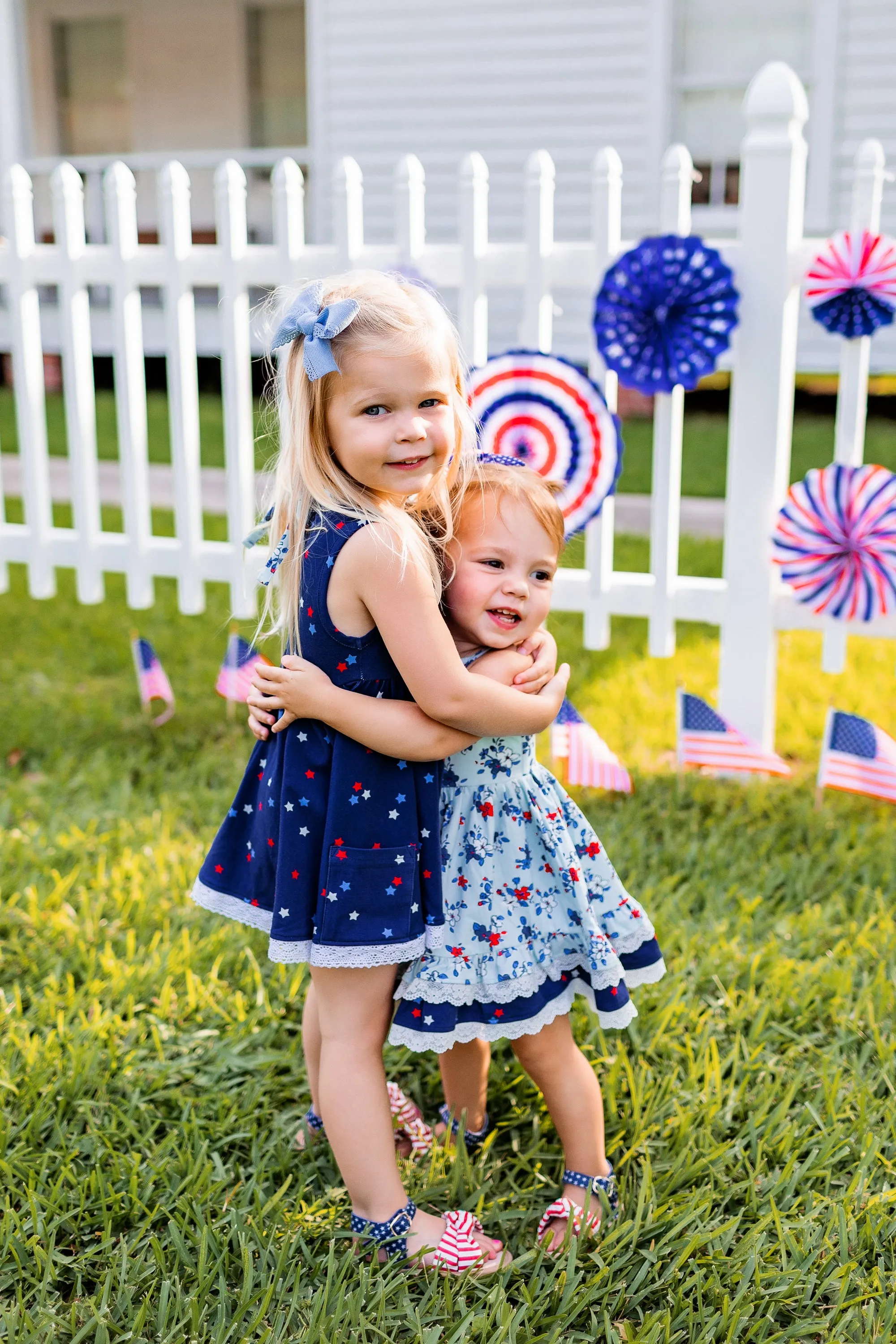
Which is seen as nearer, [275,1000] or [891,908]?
[275,1000]

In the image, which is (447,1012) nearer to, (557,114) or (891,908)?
(891,908)

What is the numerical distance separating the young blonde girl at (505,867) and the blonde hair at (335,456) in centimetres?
5

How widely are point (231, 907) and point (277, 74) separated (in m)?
13.0

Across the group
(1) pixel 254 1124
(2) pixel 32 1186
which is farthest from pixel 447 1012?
(2) pixel 32 1186

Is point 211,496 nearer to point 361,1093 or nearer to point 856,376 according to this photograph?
point 856,376

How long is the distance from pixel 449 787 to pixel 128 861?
4.70 ft

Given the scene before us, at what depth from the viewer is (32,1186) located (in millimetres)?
1975

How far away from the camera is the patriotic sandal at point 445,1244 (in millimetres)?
1815

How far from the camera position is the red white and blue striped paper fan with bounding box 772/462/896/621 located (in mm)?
3248

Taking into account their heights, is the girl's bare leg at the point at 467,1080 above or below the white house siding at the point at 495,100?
below

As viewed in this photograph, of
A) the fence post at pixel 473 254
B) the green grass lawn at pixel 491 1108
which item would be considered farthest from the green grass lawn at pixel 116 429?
the green grass lawn at pixel 491 1108

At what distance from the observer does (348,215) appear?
3.85 meters

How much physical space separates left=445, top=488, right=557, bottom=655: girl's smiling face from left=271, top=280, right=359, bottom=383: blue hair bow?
301mm

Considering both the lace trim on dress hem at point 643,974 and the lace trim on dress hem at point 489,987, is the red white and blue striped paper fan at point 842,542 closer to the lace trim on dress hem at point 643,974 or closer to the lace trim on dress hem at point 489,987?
the lace trim on dress hem at point 643,974
